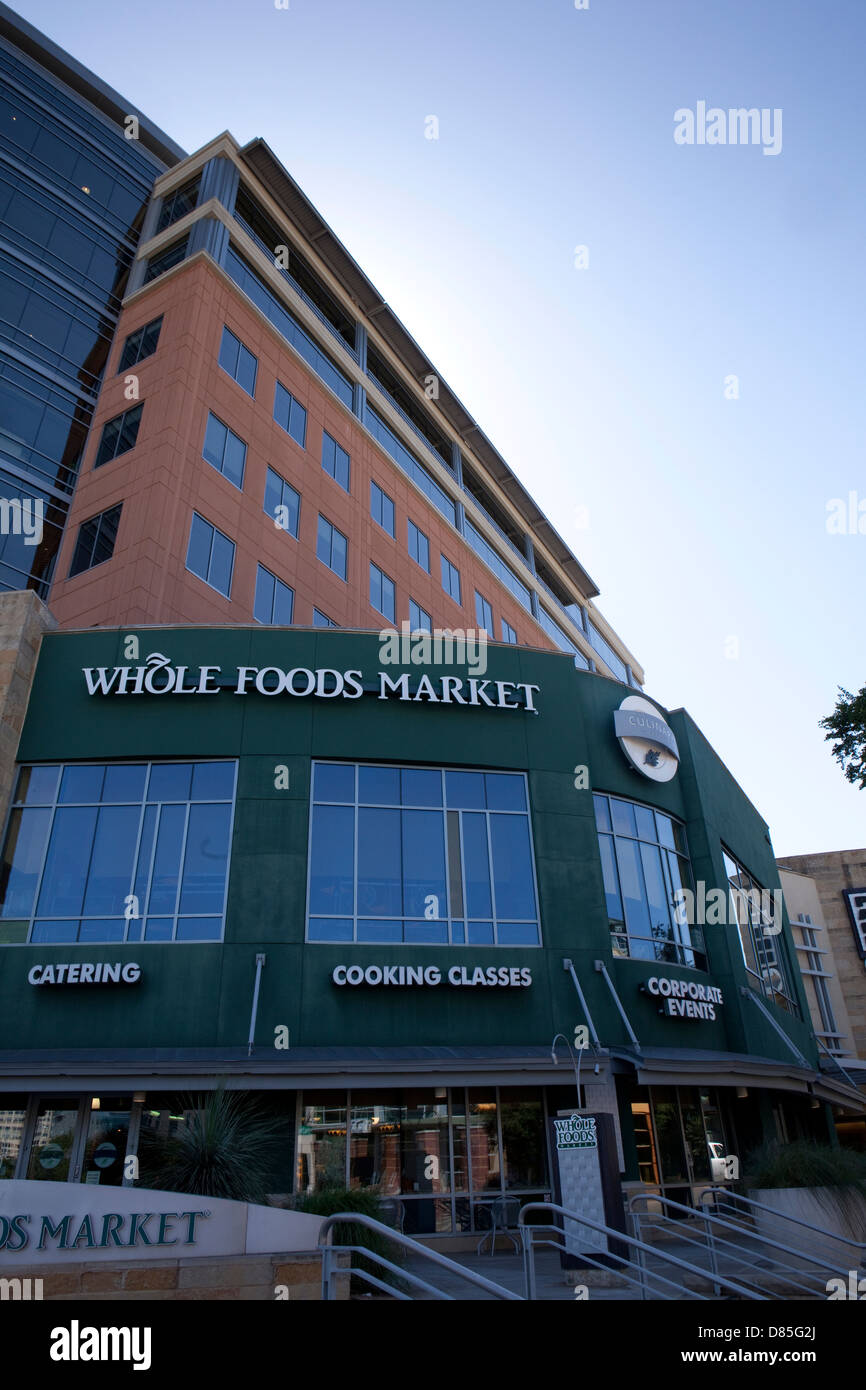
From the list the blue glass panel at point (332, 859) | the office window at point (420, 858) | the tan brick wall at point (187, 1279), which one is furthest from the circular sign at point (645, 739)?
the tan brick wall at point (187, 1279)

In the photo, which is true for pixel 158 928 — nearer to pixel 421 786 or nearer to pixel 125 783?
pixel 125 783

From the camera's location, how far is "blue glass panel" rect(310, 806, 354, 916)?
60.8 feet

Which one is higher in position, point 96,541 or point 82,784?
point 96,541

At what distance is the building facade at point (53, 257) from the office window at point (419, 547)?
12240 mm

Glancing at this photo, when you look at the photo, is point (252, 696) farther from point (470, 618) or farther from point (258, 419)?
point (470, 618)

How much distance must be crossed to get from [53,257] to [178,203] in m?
4.93

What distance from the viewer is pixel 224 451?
89.5 feet

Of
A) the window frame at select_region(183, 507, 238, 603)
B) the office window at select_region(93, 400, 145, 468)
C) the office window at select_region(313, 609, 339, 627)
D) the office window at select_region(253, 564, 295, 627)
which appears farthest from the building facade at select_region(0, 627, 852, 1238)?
the office window at select_region(93, 400, 145, 468)

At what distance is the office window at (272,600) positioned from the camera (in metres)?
26.9

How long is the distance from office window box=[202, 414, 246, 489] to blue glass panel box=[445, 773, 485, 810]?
1205 cm

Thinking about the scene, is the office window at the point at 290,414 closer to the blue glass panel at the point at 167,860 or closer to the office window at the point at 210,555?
the office window at the point at 210,555

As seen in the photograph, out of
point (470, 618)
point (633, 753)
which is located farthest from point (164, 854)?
point (470, 618)

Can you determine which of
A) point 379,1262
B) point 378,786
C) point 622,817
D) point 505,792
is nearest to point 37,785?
point 378,786

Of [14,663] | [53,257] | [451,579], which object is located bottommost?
[14,663]
